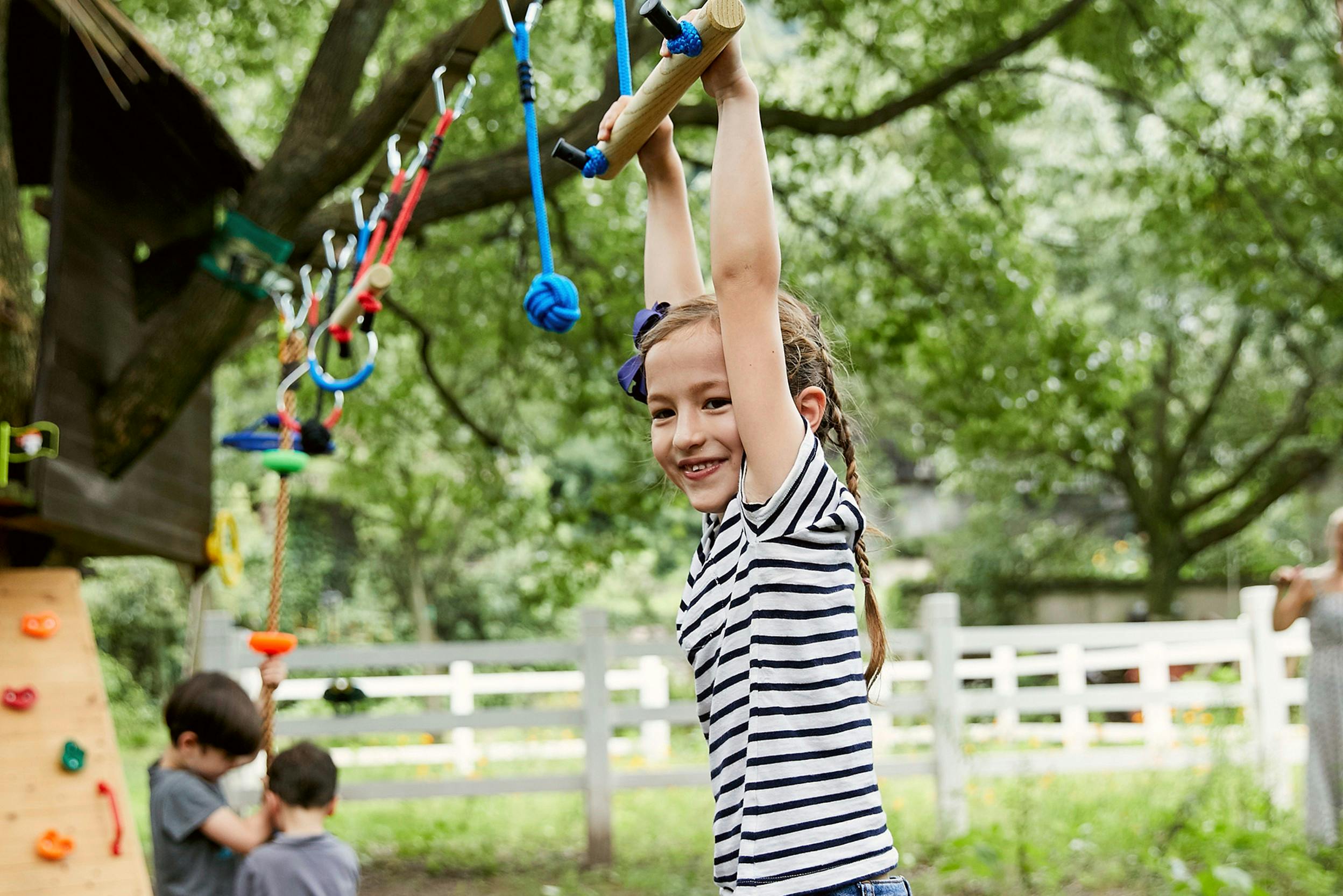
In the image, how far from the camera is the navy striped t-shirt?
53.2 inches

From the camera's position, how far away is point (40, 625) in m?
4.05

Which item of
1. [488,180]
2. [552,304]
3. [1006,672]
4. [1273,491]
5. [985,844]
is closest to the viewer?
[552,304]

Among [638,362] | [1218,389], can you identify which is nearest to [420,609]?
[1218,389]

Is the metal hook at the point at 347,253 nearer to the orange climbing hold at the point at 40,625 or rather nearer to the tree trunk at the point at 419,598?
the orange climbing hold at the point at 40,625

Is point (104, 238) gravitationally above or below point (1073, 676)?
above

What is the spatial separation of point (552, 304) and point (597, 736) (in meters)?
5.46

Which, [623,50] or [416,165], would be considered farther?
[416,165]

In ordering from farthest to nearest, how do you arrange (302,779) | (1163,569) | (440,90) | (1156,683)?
(1163,569) < (1156,683) < (302,779) < (440,90)

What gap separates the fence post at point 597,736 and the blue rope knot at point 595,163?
214 inches

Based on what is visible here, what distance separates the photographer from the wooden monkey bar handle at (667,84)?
133 cm

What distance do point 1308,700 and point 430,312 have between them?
19.1 ft

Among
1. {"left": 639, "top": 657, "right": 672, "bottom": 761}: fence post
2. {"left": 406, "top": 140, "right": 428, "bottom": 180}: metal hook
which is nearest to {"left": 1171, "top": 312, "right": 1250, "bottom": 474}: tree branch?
{"left": 639, "top": 657, "right": 672, "bottom": 761}: fence post

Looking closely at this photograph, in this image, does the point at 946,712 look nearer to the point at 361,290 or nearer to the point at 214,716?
the point at 214,716

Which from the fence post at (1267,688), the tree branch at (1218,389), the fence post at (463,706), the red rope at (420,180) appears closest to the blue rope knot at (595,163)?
the red rope at (420,180)
